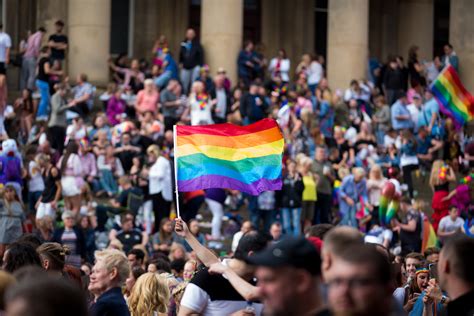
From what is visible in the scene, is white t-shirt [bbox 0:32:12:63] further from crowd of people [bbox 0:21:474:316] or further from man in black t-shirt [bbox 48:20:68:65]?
man in black t-shirt [bbox 48:20:68:65]

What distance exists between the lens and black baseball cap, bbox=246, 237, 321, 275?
6.16 m

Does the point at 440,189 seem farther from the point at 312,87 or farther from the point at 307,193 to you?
the point at 312,87

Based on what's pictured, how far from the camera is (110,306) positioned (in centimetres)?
926

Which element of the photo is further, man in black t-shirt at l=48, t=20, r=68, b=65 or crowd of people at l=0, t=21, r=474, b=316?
man in black t-shirt at l=48, t=20, r=68, b=65

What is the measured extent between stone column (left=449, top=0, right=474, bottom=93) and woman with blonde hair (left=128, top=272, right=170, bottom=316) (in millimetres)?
24190

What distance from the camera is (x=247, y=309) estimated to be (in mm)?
8641

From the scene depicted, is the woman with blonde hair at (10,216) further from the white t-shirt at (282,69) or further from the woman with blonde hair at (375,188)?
the white t-shirt at (282,69)

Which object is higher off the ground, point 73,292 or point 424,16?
point 424,16

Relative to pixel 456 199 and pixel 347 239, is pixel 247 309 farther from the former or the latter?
pixel 456 199

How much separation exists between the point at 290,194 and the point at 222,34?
919 cm

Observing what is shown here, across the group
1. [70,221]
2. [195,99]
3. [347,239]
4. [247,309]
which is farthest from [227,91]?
[347,239]

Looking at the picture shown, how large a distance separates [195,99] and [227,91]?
2.29 m

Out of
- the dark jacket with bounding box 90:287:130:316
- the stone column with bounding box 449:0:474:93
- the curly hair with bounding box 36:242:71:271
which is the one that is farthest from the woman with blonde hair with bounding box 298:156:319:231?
the dark jacket with bounding box 90:287:130:316

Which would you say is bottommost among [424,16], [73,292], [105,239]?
[105,239]
